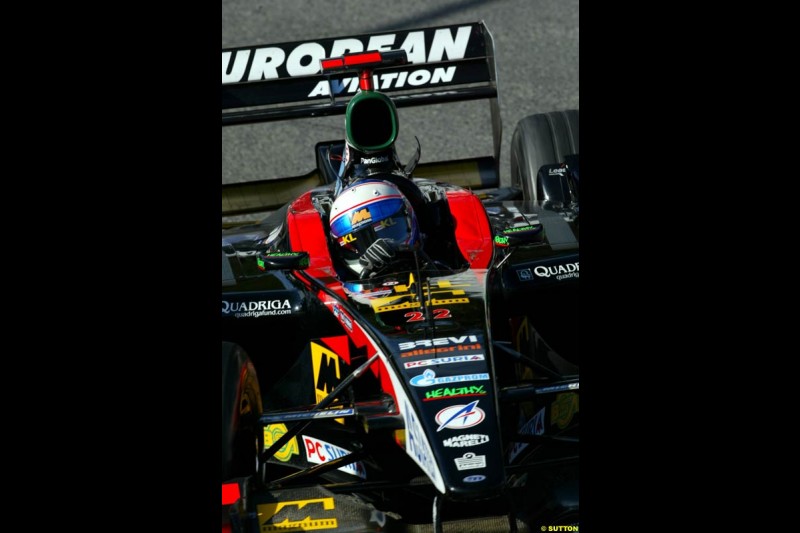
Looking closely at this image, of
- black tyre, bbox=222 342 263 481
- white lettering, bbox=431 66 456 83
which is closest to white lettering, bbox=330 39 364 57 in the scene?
white lettering, bbox=431 66 456 83

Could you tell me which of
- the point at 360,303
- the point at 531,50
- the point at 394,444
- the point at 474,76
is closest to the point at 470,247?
the point at 360,303

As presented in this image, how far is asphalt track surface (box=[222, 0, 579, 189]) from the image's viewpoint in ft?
32.0

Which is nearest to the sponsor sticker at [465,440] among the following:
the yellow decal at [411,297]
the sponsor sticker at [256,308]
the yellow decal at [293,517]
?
the yellow decal at [293,517]

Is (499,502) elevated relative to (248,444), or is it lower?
lower

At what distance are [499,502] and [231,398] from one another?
4.08 feet

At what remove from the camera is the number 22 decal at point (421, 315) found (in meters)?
4.79

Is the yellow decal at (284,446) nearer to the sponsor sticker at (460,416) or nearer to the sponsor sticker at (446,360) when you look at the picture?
the sponsor sticker at (446,360)

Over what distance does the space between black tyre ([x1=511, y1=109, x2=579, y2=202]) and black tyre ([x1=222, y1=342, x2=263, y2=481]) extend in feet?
9.63

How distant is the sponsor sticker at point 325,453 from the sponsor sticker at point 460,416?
0.88 meters

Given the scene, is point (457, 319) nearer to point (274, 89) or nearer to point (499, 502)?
point (499, 502)

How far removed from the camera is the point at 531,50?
36.8 feet

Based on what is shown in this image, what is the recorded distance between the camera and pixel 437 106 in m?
10.3

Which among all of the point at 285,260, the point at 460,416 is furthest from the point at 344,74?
the point at 460,416

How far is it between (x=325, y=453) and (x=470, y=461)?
1152 millimetres
